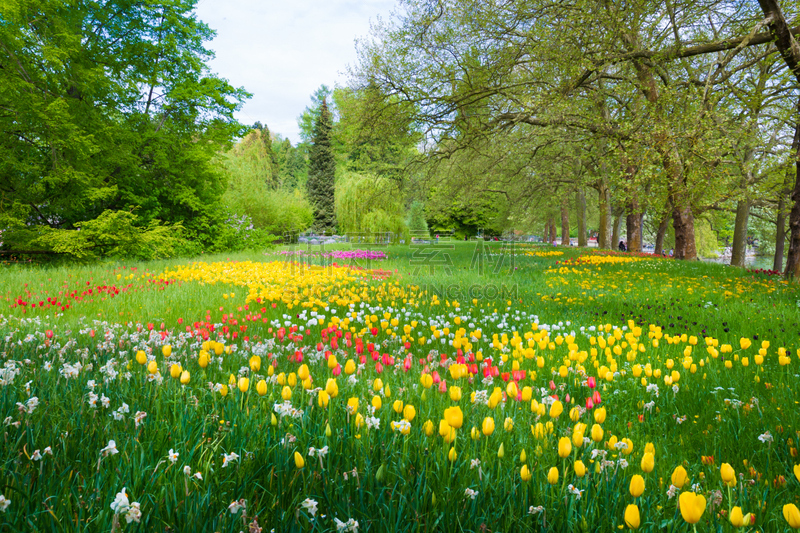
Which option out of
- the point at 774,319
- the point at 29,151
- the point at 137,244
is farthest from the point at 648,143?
the point at 29,151

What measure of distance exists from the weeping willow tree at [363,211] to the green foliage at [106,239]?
11444 mm

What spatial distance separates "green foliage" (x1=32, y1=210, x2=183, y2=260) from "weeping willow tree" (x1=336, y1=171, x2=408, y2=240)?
1144cm

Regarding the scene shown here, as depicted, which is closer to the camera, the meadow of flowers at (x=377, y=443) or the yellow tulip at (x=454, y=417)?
the meadow of flowers at (x=377, y=443)

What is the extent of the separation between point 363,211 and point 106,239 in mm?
13243

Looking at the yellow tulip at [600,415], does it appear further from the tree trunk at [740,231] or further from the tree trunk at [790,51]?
the tree trunk at [740,231]

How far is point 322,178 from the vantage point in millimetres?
44875

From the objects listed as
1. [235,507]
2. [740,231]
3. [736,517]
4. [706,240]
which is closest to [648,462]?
[736,517]

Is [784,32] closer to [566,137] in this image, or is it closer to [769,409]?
[566,137]

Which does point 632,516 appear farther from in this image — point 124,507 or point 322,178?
point 322,178

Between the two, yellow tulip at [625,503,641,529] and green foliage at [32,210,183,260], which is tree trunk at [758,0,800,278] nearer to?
yellow tulip at [625,503,641,529]

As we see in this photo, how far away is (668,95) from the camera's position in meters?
8.53

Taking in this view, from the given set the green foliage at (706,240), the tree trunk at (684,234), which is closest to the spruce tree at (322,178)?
the tree trunk at (684,234)

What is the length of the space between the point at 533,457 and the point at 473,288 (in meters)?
6.02

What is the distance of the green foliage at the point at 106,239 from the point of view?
9984mm
